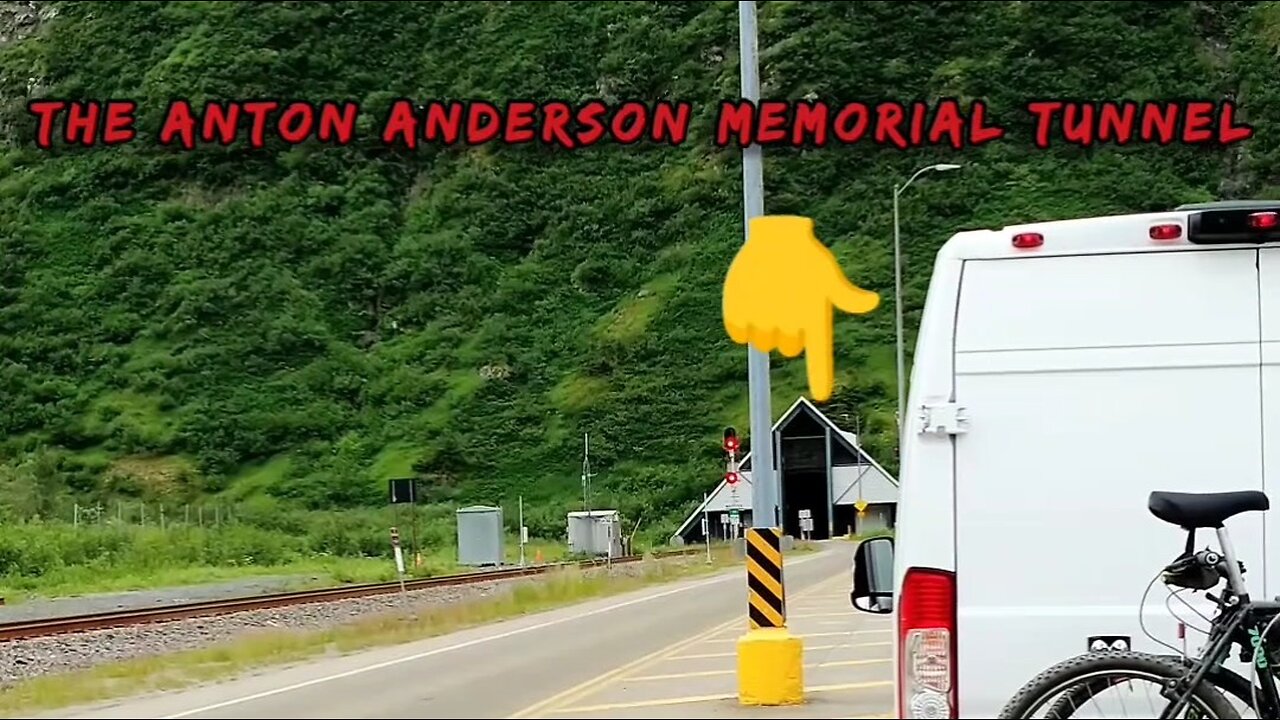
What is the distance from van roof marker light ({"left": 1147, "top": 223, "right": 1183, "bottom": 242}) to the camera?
6.09 meters

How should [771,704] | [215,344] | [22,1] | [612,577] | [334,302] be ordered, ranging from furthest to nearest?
1. [22,1]
2. [334,302]
3. [215,344]
4. [612,577]
5. [771,704]

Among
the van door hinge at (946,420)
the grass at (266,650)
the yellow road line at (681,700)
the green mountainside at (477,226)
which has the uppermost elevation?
the green mountainside at (477,226)

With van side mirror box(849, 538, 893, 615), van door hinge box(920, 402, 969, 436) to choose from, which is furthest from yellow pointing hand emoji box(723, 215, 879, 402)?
van door hinge box(920, 402, 969, 436)

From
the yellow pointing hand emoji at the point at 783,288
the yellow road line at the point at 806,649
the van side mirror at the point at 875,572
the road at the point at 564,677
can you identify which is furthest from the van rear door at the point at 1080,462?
the yellow road line at the point at 806,649

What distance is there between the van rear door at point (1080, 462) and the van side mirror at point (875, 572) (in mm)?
974

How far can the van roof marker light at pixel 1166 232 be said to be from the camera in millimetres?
6094

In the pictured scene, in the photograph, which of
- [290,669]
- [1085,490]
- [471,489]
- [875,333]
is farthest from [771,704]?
[875,333]

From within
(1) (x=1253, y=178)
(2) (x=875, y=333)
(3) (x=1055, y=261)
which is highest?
(1) (x=1253, y=178)

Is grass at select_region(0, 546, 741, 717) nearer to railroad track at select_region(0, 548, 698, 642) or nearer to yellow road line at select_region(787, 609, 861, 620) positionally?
railroad track at select_region(0, 548, 698, 642)

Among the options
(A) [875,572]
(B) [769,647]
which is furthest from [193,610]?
(A) [875,572]

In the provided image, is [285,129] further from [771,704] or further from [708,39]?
[771,704]

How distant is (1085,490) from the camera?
5.81 meters

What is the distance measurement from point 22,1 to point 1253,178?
299 ft

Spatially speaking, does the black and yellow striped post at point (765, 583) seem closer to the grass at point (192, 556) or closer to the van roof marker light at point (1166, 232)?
the van roof marker light at point (1166, 232)
